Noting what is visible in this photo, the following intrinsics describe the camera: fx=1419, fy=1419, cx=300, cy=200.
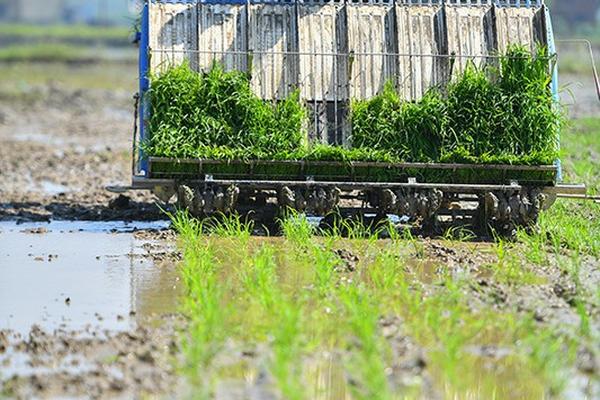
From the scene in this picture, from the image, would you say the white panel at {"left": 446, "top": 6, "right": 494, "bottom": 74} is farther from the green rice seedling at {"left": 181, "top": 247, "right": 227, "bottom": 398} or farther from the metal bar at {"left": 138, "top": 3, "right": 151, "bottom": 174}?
the green rice seedling at {"left": 181, "top": 247, "right": 227, "bottom": 398}

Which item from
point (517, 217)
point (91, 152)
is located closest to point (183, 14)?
point (517, 217)

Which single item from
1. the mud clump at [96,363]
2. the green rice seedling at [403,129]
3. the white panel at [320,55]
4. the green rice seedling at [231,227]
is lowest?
the mud clump at [96,363]

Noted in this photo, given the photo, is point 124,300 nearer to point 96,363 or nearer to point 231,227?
point 96,363

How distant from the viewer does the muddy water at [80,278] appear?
35.7 feet

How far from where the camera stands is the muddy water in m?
10.9

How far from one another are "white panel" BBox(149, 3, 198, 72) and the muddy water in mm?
1950

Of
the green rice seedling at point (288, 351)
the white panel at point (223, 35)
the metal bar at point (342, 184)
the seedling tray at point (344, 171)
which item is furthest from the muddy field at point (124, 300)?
the white panel at point (223, 35)

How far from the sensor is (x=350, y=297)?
10828mm

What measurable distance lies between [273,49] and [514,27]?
9.16ft

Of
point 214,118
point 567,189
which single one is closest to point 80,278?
point 214,118

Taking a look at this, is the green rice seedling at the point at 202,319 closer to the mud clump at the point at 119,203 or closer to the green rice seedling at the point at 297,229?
the green rice seedling at the point at 297,229

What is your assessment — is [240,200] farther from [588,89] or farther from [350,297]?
[588,89]

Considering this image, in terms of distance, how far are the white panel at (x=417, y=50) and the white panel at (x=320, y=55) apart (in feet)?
2.27

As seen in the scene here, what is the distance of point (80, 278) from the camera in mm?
12688
